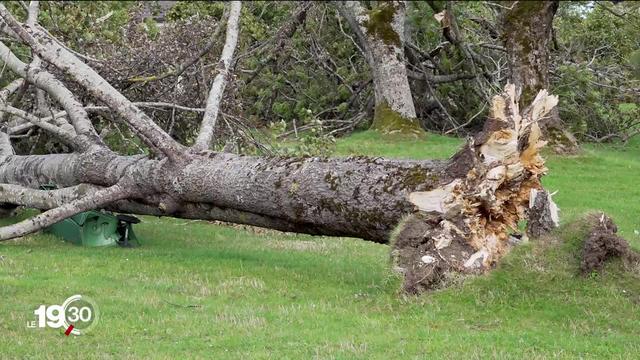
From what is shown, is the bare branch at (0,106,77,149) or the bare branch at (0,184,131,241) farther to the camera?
the bare branch at (0,106,77,149)

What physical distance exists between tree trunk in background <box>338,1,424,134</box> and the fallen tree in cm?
925

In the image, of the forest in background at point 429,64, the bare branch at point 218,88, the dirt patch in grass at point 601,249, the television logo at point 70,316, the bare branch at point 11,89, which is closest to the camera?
the television logo at point 70,316

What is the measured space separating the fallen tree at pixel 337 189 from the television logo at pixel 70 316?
2.09m

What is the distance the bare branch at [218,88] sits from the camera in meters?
10.3

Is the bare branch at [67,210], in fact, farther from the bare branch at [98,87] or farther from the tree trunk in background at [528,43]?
the tree trunk in background at [528,43]

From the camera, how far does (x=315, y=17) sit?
21.9 metres

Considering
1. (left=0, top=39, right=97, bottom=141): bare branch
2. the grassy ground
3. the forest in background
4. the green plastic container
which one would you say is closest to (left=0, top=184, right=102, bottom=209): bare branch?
the green plastic container

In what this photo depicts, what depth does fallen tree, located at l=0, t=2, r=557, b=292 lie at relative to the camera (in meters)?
7.70

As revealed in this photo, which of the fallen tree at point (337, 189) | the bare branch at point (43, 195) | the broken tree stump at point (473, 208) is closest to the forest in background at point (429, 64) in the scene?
the bare branch at point (43, 195)

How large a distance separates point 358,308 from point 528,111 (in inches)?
84.5

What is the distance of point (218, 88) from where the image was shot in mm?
11195

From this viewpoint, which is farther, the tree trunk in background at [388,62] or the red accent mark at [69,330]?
the tree trunk in background at [388,62]

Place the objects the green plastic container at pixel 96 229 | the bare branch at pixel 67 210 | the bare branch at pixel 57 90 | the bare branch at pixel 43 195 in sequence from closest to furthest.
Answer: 1. the bare branch at pixel 67 210
2. the bare branch at pixel 43 195
3. the green plastic container at pixel 96 229
4. the bare branch at pixel 57 90

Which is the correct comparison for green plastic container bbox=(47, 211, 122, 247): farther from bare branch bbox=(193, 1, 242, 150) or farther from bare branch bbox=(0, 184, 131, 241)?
bare branch bbox=(193, 1, 242, 150)
